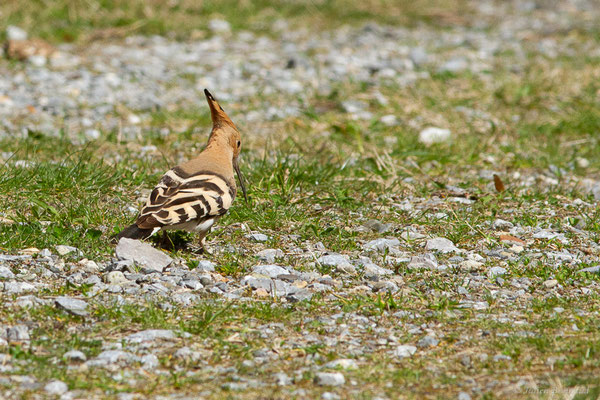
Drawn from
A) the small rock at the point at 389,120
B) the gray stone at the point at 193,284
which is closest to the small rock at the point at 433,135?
the small rock at the point at 389,120

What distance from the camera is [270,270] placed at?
5.34 m

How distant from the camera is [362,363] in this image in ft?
13.6

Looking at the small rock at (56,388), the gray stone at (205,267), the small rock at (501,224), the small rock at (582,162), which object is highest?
the small rock at (56,388)

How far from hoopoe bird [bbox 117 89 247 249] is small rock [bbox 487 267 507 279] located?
185cm

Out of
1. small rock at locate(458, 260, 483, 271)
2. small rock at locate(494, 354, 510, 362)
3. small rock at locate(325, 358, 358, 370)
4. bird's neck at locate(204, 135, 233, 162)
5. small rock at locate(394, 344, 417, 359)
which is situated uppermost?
bird's neck at locate(204, 135, 233, 162)

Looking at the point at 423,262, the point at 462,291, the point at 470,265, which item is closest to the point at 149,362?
the point at 462,291

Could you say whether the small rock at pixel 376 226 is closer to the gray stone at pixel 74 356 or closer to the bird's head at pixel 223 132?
the bird's head at pixel 223 132

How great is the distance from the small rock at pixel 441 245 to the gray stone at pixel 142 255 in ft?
6.16

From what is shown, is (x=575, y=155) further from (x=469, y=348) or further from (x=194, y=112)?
(x=469, y=348)

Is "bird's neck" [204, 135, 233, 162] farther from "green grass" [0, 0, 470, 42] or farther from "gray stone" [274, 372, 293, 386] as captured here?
"green grass" [0, 0, 470, 42]

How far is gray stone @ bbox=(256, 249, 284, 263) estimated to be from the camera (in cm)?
560

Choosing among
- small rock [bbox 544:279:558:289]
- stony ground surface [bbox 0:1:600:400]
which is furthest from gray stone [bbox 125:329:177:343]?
small rock [bbox 544:279:558:289]

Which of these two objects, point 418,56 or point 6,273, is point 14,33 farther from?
point 6,273

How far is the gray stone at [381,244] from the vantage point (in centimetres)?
587
